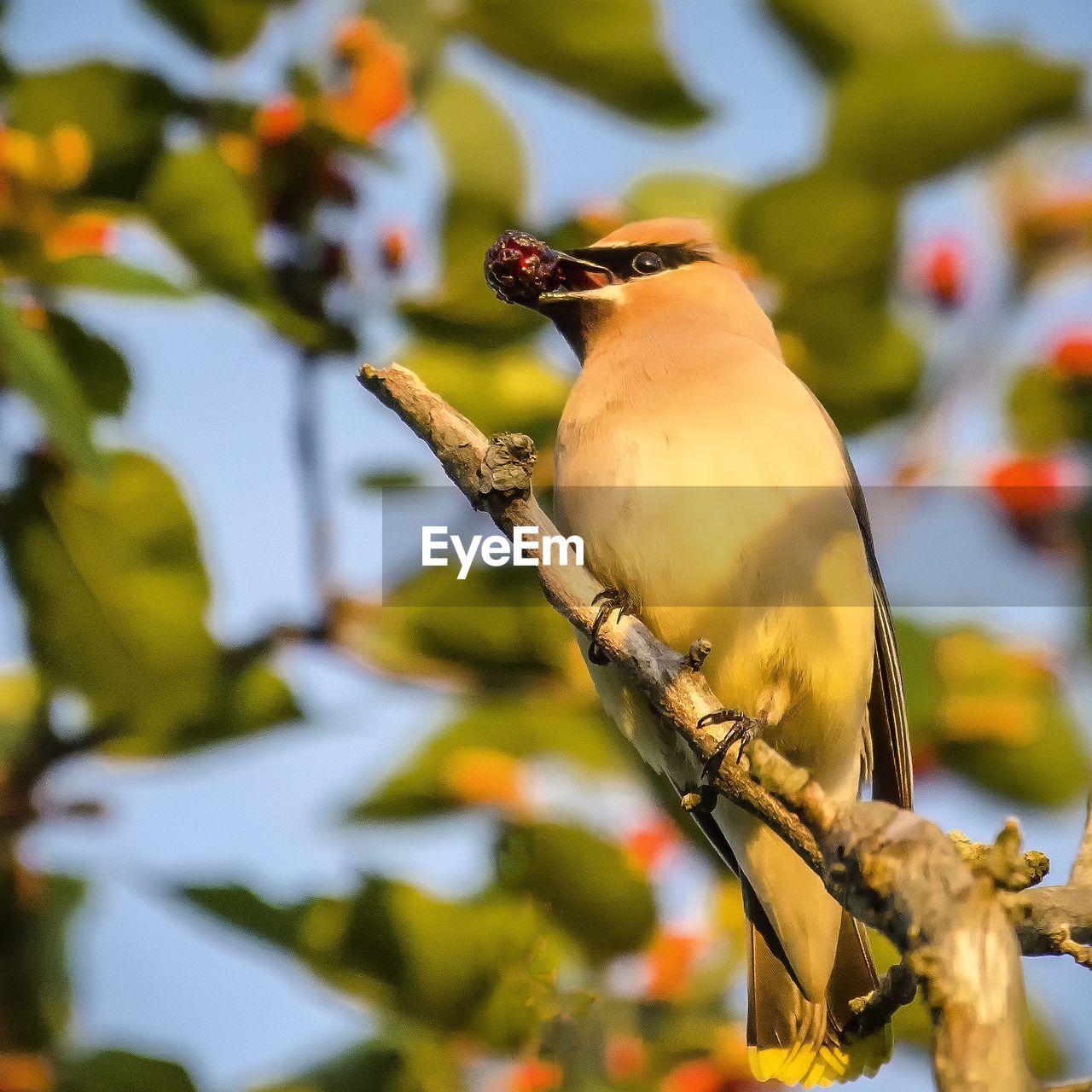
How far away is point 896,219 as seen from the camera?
3600 mm

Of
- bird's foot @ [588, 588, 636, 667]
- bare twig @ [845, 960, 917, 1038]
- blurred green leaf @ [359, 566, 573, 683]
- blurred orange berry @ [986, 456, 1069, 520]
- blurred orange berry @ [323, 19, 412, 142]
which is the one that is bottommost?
bare twig @ [845, 960, 917, 1038]

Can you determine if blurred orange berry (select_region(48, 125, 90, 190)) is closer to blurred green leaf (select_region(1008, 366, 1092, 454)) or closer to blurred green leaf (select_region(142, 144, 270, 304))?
blurred green leaf (select_region(142, 144, 270, 304))

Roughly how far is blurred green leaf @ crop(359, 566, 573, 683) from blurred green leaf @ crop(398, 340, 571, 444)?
0.30 m

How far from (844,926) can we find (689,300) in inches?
49.6

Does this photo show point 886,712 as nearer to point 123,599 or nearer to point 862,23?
point 123,599

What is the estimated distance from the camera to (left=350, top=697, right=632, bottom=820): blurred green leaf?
11.7 feet

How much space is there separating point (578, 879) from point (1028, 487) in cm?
145

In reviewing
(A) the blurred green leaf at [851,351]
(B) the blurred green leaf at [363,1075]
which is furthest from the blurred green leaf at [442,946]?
(A) the blurred green leaf at [851,351]

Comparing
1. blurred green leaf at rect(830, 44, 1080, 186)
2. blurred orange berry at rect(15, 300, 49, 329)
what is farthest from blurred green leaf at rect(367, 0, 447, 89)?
blurred orange berry at rect(15, 300, 49, 329)

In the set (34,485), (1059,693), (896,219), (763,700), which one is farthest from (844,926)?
(34,485)

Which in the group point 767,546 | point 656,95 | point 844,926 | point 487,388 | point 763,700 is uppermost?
point 656,95

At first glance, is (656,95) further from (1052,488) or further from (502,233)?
(1052,488)

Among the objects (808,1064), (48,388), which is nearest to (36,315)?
(48,388)

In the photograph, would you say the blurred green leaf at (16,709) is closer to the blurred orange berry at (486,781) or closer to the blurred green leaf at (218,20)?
the blurred orange berry at (486,781)
